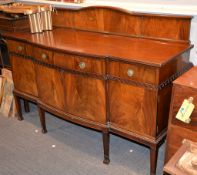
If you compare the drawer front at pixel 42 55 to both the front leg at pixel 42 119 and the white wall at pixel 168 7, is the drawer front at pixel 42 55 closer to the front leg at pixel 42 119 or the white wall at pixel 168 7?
the front leg at pixel 42 119

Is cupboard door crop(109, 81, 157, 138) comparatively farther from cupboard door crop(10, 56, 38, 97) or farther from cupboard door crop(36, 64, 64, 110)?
cupboard door crop(10, 56, 38, 97)

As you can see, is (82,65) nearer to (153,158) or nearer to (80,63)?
(80,63)

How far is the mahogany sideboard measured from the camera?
5.30ft

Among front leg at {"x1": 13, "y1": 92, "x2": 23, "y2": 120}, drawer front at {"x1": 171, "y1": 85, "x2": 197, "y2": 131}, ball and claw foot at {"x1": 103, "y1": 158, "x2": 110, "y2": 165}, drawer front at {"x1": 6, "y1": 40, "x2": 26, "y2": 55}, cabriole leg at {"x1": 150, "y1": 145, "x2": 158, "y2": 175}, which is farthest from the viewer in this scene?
front leg at {"x1": 13, "y1": 92, "x2": 23, "y2": 120}

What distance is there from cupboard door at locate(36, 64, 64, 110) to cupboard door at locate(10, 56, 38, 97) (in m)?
0.09

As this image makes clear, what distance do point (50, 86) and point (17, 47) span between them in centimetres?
47

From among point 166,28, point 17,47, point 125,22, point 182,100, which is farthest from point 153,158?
point 17,47

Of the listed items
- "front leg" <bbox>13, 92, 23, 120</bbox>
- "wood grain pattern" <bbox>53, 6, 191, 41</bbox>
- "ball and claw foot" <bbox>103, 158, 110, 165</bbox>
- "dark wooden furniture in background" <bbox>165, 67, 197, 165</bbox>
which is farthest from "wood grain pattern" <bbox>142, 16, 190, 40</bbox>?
"front leg" <bbox>13, 92, 23, 120</bbox>

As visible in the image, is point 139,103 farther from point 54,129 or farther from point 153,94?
point 54,129

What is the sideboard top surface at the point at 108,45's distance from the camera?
161cm

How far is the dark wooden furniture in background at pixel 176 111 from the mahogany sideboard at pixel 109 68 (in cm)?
10

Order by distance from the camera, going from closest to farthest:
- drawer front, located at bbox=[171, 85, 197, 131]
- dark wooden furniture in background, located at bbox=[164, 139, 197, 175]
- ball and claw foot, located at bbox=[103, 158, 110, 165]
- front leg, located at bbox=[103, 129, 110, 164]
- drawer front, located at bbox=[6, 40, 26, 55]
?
dark wooden furniture in background, located at bbox=[164, 139, 197, 175] → drawer front, located at bbox=[171, 85, 197, 131] → front leg, located at bbox=[103, 129, 110, 164] → ball and claw foot, located at bbox=[103, 158, 110, 165] → drawer front, located at bbox=[6, 40, 26, 55]

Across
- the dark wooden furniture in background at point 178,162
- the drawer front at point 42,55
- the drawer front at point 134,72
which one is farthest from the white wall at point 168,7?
the dark wooden furniture in background at point 178,162

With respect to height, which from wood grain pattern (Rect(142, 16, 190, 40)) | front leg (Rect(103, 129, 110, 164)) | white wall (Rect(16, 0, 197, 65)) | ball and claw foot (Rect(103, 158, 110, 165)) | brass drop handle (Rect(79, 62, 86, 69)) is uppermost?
white wall (Rect(16, 0, 197, 65))
